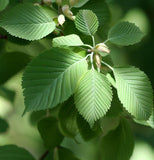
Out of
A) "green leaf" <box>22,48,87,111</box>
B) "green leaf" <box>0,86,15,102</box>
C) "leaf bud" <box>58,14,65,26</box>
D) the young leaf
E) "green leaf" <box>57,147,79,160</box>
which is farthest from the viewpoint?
"green leaf" <box>0,86,15,102</box>

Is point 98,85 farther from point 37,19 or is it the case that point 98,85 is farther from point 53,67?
point 37,19

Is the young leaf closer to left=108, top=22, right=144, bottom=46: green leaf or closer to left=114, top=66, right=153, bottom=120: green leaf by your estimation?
left=108, top=22, right=144, bottom=46: green leaf

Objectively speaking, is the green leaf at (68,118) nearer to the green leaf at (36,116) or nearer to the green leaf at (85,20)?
the green leaf at (85,20)

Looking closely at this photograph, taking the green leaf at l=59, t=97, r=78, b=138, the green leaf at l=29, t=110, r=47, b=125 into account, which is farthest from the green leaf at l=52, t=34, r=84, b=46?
the green leaf at l=29, t=110, r=47, b=125

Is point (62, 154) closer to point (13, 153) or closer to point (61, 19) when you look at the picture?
point (13, 153)

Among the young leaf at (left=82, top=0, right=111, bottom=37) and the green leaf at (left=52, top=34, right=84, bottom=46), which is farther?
the young leaf at (left=82, top=0, right=111, bottom=37)

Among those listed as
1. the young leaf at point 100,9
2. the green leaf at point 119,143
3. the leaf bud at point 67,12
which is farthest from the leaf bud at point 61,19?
the green leaf at point 119,143

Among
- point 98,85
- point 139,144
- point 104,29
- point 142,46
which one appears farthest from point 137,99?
point 142,46
